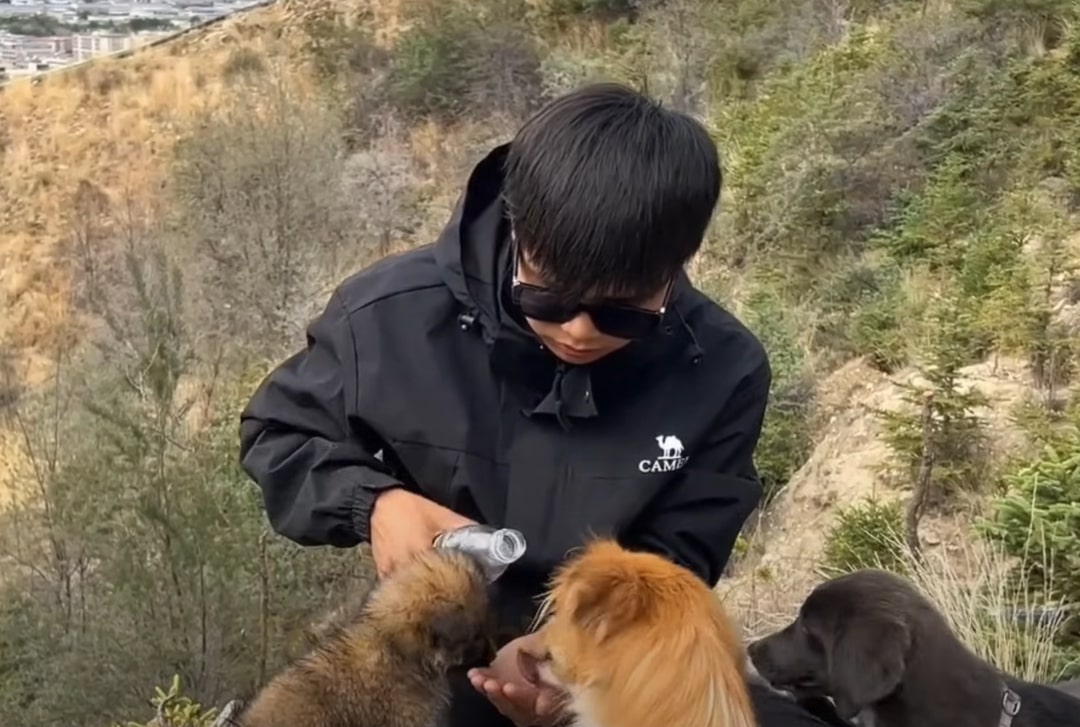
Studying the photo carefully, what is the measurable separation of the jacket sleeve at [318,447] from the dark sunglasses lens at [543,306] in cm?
53

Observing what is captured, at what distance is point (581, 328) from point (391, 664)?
4.76 feet

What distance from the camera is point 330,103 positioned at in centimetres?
3084

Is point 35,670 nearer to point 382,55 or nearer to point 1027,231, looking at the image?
point 1027,231

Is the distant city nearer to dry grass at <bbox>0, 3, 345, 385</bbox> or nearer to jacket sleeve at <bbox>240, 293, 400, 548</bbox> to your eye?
dry grass at <bbox>0, 3, 345, 385</bbox>

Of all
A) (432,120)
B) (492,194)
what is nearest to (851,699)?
(492,194)

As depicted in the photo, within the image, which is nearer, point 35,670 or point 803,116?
point 35,670

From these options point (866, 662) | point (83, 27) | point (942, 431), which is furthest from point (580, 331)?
point (83, 27)

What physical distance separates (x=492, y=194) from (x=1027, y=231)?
8596 millimetres

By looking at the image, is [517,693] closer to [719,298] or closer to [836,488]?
[836,488]

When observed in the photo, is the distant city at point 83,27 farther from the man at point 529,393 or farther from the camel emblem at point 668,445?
the camel emblem at point 668,445

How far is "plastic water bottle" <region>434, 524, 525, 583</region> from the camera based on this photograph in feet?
11.2

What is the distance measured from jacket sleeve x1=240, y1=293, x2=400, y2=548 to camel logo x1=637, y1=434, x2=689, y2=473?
65 centimetres

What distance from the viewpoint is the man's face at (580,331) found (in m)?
3.25

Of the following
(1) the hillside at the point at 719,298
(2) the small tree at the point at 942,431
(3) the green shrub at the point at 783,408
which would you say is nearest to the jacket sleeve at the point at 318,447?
(1) the hillside at the point at 719,298
